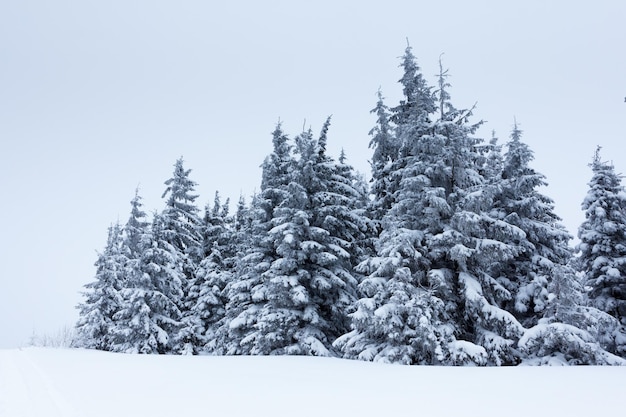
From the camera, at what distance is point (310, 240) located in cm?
1914

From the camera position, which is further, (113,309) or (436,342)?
(113,309)

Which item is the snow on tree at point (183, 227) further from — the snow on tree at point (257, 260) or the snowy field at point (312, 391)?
the snowy field at point (312, 391)

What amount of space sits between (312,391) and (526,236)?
14.4 metres

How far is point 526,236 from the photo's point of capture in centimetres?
1842

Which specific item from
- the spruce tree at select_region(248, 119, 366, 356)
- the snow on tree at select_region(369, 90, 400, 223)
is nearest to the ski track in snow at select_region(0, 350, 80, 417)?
the spruce tree at select_region(248, 119, 366, 356)

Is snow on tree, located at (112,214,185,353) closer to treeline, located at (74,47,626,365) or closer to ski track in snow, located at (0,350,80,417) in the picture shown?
treeline, located at (74,47,626,365)

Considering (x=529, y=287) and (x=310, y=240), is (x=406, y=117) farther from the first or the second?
(x=529, y=287)

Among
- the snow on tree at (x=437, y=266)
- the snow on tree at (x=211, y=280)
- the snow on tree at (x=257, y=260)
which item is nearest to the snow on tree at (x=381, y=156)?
the snow on tree at (x=437, y=266)

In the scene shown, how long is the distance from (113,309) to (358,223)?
20.7 metres

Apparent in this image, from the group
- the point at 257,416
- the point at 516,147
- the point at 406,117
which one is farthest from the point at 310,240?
the point at 257,416

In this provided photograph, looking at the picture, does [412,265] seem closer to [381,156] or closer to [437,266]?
[437,266]

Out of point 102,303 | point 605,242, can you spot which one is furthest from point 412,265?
point 102,303

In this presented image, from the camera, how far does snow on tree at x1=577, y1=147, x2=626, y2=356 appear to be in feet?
61.0

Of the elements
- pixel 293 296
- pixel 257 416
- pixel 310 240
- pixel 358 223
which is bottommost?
pixel 257 416
